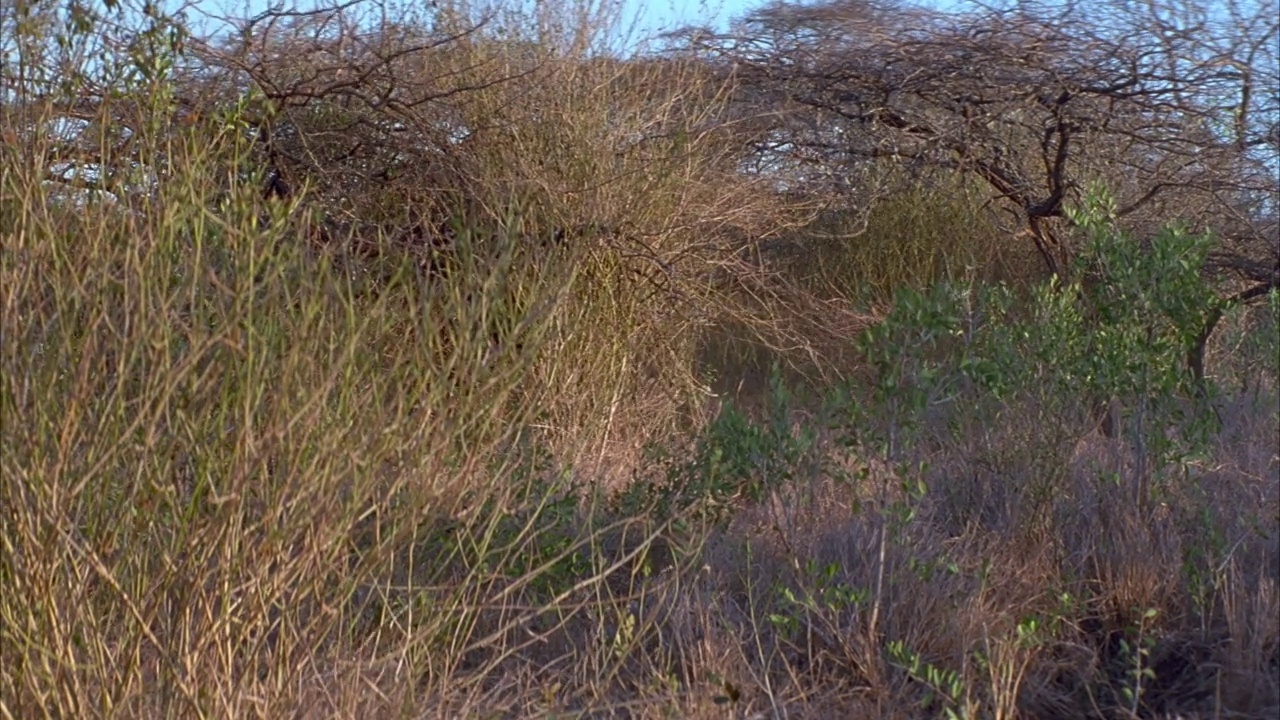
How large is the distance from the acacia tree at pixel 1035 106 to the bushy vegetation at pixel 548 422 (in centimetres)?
7

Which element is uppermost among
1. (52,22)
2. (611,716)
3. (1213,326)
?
(52,22)

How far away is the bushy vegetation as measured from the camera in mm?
2838

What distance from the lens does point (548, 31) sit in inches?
289

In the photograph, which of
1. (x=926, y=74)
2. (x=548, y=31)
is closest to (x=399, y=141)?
(x=548, y=31)

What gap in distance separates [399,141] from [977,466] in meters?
3.46

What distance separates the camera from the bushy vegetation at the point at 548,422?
9.31ft

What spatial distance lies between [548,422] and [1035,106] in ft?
9.68

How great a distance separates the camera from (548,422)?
6816 mm

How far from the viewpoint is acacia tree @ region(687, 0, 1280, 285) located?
685cm

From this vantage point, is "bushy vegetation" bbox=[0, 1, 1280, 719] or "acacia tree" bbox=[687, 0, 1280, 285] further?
"acacia tree" bbox=[687, 0, 1280, 285]

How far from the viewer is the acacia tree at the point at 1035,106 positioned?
22.5ft

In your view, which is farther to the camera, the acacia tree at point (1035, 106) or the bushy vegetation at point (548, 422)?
the acacia tree at point (1035, 106)

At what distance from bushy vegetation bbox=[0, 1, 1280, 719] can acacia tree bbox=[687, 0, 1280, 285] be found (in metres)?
0.07

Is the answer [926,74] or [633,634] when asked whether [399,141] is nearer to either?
[926,74]
